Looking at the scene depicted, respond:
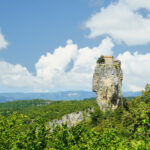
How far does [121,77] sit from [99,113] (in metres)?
16.1

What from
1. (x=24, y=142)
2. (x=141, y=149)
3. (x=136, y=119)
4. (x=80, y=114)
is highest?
(x=141, y=149)

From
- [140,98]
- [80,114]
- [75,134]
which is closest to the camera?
[75,134]

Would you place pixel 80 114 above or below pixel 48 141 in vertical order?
below

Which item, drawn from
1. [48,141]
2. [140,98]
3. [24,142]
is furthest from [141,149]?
[140,98]

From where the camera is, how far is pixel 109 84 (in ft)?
260

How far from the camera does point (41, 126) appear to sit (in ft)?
59.1

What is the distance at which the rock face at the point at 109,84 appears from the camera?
78.9 m

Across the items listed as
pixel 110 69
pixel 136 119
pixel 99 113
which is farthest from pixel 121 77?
pixel 136 119

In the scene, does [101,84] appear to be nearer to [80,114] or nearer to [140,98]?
[140,98]

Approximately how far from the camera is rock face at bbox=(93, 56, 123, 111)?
259 feet

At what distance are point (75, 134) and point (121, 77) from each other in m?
62.2

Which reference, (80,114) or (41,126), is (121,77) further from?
(41,126)

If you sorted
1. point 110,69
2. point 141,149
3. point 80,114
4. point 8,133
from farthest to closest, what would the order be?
point 80,114
point 110,69
point 8,133
point 141,149

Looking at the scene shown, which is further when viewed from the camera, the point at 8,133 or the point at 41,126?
the point at 8,133
